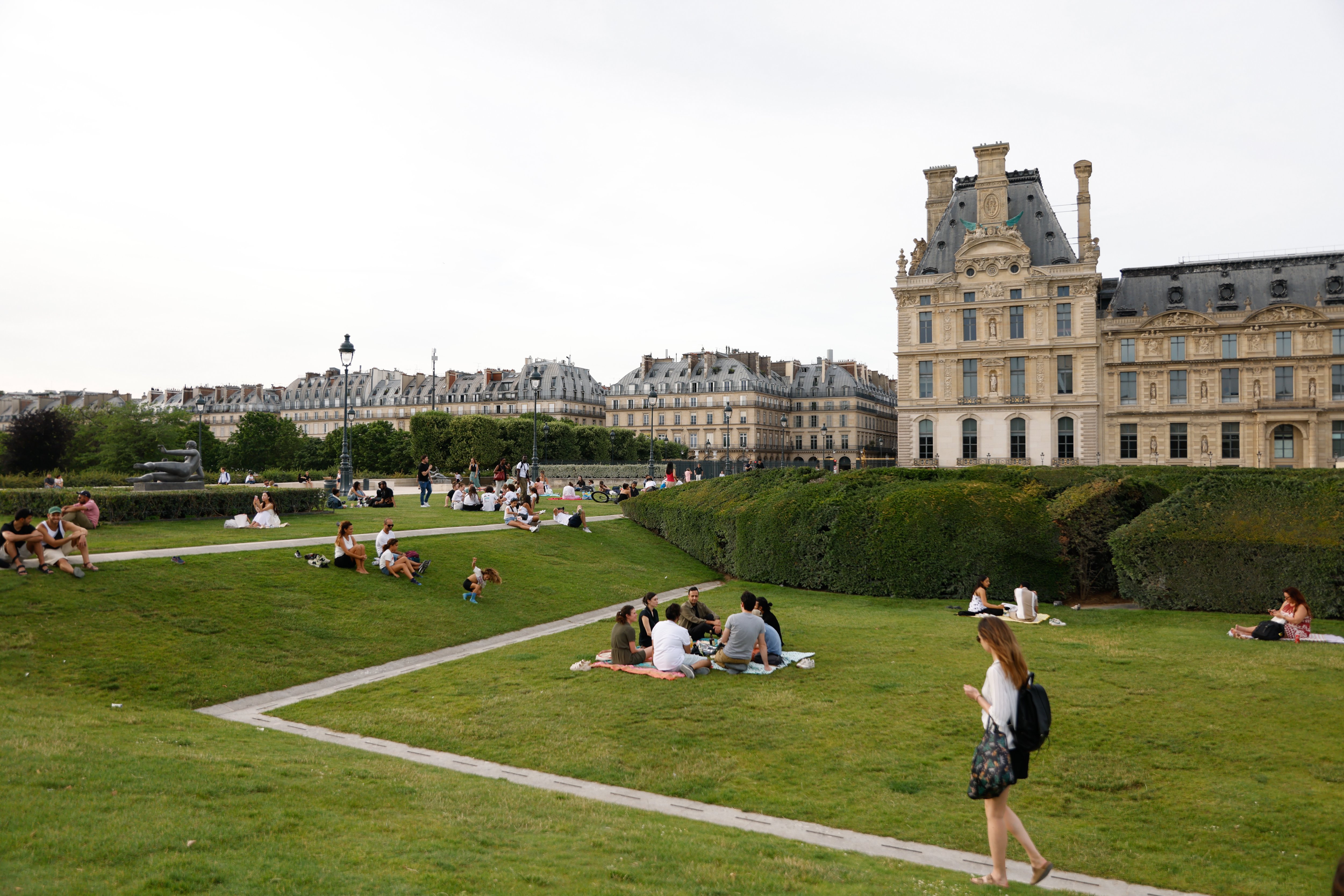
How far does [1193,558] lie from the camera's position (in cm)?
2006

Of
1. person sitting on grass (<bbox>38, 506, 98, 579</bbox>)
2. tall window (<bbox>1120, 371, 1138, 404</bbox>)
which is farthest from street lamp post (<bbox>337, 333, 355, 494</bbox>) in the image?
tall window (<bbox>1120, 371, 1138, 404</bbox>)

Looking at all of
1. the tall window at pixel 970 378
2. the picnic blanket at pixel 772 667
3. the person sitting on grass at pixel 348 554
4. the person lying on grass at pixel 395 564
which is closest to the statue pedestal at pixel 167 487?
the person sitting on grass at pixel 348 554

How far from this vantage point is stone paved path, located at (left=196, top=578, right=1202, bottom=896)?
752cm

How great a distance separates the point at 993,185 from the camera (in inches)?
2537

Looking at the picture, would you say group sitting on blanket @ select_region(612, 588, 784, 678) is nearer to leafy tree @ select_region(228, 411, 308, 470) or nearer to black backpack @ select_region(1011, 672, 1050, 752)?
black backpack @ select_region(1011, 672, 1050, 752)

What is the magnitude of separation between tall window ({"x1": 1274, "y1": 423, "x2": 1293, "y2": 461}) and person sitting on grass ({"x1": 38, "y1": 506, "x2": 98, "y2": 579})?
68.4m

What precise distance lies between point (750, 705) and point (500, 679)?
4.12 m

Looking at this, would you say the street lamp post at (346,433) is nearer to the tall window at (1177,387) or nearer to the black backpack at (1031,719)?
the black backpack at (1031,719)

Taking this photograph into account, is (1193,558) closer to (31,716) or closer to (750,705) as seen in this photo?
(750,705)

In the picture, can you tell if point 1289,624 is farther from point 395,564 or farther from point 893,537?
point 395,564

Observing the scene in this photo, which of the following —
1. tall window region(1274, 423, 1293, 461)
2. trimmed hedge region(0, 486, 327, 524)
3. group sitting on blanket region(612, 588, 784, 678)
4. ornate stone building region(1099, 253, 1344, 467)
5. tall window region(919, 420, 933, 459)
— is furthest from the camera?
tall window region(919, 420, 933, 459)

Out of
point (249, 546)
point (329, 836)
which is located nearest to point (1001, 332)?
point (249, 546)

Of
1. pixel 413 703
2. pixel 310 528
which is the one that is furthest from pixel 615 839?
pixel 310 528

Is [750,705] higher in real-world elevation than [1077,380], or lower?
lower
